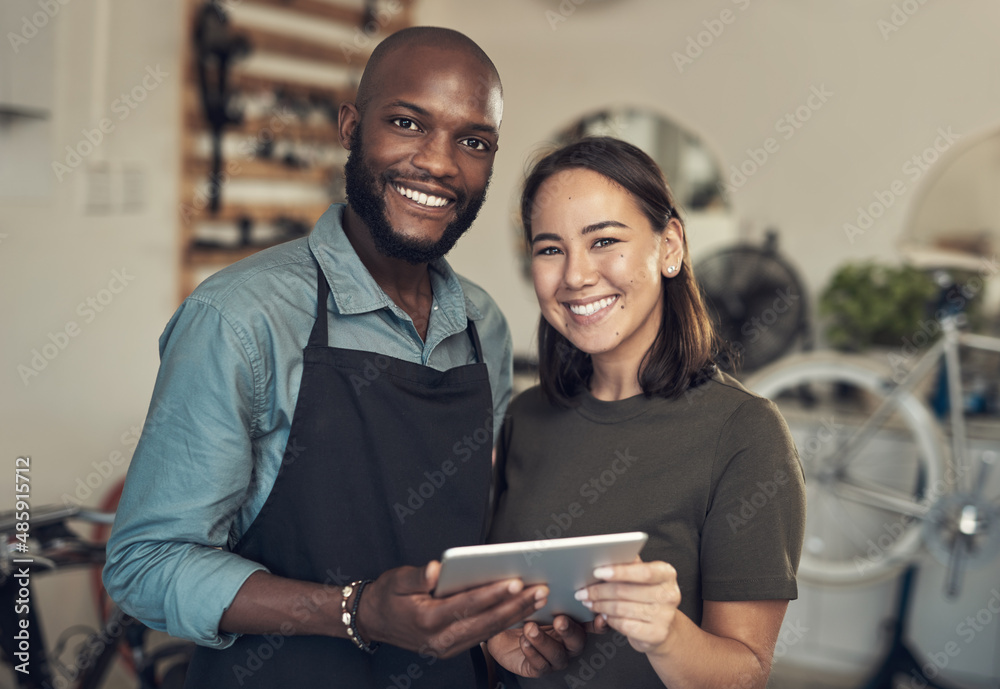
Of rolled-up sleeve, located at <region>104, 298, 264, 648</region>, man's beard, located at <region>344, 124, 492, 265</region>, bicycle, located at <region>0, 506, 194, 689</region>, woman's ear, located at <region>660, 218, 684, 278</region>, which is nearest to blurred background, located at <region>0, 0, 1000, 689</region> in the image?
bicycle, located at <region>0, 506, 194, 689</region>

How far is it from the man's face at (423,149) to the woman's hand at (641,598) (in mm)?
628

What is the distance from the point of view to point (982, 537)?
317cm

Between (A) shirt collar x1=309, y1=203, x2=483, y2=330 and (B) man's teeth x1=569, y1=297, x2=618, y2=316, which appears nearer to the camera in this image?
(A) shirt collar x1=309, y1=203, x2=483, y2=330

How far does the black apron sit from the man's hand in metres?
0.23

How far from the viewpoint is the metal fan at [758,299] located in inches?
158

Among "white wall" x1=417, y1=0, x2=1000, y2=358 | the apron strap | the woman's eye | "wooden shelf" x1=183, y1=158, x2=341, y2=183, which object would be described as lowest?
the apron strap

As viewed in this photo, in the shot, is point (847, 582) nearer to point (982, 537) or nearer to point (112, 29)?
point (982, 537)

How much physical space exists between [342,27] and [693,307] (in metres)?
3.11

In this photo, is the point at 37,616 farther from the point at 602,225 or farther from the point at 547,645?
the point at 602,225

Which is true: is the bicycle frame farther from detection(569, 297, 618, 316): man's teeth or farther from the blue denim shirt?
the blue denim shirt

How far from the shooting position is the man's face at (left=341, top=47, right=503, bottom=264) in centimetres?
140

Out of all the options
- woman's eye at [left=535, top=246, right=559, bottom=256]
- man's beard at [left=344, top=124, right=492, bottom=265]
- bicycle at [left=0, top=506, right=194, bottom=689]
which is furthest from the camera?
bicycle at [left=0, top=506, right=194, bottom=689]

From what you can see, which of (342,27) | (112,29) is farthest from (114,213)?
(342,27)

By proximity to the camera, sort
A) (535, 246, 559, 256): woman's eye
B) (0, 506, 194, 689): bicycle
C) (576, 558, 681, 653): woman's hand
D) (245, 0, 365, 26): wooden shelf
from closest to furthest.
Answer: (576, 558, 681, 653): woman's hand → (535, 246, 559, 256): woman's eye → (0, 506, 194, 689): bicycle → (245, 0, 365, 26): wooden shelf
